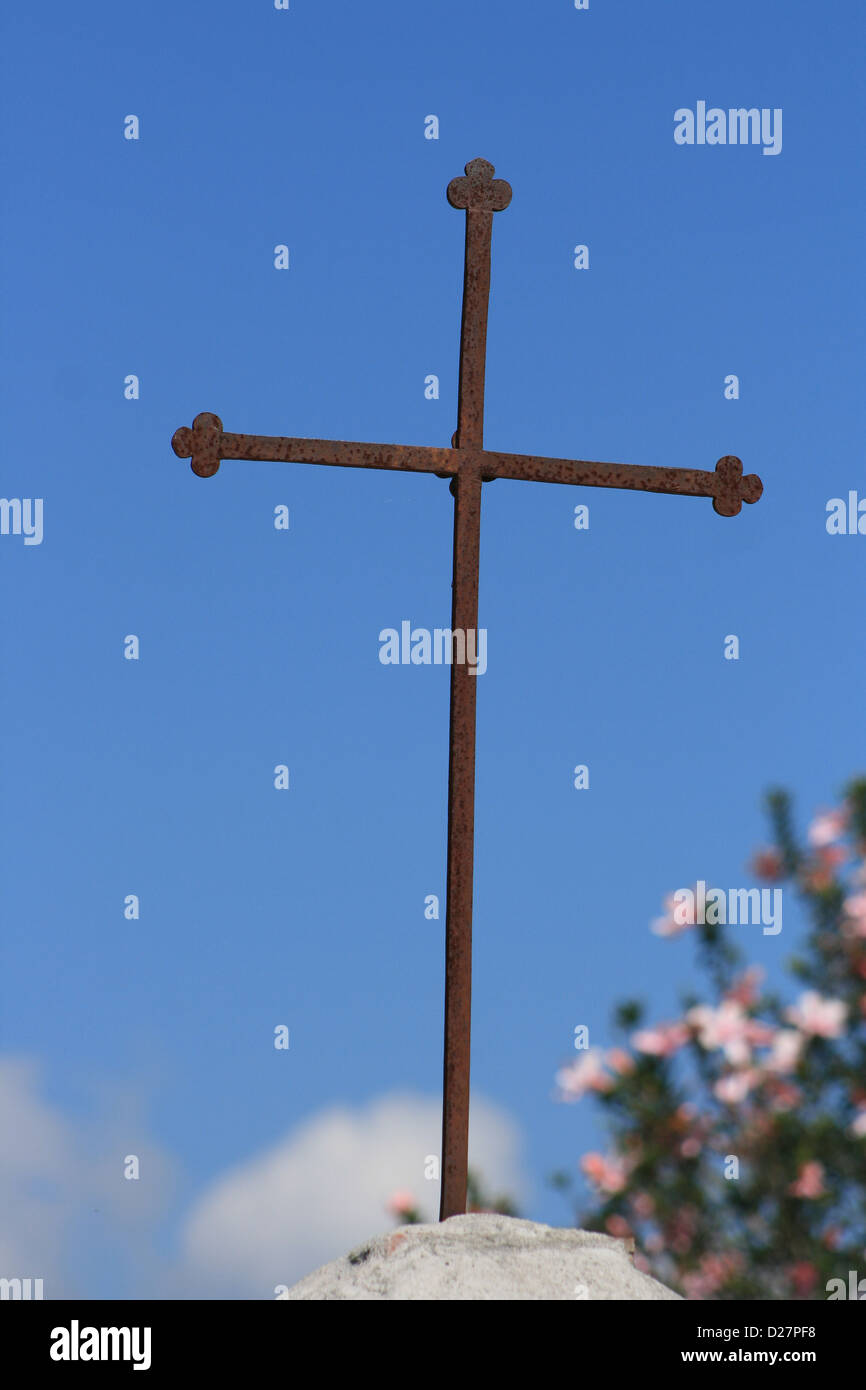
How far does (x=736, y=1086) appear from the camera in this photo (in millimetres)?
5977

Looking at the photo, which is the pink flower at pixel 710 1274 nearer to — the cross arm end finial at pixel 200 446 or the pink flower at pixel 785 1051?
the pink flower at pixel 785 1051

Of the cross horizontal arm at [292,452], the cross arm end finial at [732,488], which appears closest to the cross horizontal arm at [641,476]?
Result: the cross arm end finial at [732,488]

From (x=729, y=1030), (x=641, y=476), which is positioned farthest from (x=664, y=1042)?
(x=641, y=476)

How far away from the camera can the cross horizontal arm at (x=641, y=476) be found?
605 cm

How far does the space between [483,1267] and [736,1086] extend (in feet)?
4.89

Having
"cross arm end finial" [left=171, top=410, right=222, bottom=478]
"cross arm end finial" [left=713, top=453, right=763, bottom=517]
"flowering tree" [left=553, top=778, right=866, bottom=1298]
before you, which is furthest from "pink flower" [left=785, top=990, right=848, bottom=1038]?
"cross arm end finial" [left=171, top=410, right=222, bottom=478]

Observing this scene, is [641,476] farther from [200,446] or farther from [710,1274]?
[710,1274]

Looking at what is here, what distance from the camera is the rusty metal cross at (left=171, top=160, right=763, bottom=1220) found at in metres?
5.65

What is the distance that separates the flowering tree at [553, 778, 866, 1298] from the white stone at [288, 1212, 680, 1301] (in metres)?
0.72

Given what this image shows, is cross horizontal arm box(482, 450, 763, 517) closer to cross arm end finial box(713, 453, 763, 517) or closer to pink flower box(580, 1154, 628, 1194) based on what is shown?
cross arm end finial box(713, 453, 763, 517)

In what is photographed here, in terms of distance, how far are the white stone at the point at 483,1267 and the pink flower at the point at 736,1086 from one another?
32.6 inches
